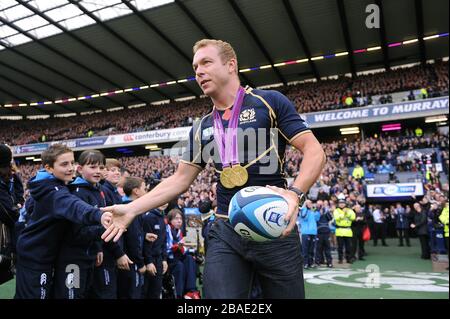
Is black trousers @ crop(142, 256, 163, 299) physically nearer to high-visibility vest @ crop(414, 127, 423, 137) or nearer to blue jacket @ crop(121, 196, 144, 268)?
blue jacket @ crop(121, 196, 144, 268)

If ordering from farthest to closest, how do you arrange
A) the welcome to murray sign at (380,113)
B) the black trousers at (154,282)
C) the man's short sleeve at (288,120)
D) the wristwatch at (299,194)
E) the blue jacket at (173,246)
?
1. the welcome to murray sign at (380,113)
2. the blue jacket at (173,246)
3. the black trousers at (154,282)
4. the man's short sleeve at (288,120)
5. the wristwatch at (299,194)

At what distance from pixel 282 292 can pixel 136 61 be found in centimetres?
2938

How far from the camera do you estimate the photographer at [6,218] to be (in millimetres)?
3793

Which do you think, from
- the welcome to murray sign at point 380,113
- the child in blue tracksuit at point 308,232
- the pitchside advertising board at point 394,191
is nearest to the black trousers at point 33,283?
the child in blue tracksuit at point 308,232

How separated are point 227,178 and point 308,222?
9.30 metres

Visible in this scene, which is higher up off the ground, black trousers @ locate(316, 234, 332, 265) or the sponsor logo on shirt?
the sponsor logo on shirt

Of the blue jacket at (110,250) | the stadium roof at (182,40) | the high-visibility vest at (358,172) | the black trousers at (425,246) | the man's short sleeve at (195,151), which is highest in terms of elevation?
the stadium roof at (182,40)

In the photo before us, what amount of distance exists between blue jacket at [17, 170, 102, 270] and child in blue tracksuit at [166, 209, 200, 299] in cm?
306

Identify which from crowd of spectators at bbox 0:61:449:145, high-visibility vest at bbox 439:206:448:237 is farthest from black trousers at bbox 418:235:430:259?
crowd of spectators at bbox 0:61:449:145

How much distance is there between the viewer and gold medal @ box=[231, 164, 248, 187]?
2.25 meters

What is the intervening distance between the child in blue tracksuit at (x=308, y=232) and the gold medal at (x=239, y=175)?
908 cm

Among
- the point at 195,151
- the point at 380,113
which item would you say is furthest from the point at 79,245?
the point at 380,113

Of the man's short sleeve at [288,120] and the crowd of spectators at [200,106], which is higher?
the crowd of spectators at [200,106]

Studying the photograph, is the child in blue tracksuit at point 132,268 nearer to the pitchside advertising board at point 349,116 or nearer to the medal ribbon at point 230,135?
the medal ribbon at point 230,135
